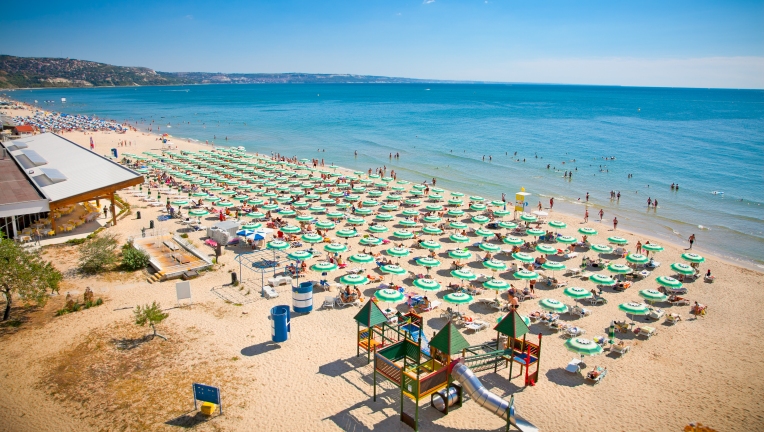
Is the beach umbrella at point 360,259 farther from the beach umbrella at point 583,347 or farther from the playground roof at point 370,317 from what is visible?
the beach umbrella at point 583,347

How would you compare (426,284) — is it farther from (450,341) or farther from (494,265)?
(450,341)

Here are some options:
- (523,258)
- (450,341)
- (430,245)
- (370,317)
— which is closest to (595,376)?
(450,341)

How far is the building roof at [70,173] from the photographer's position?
25.5m

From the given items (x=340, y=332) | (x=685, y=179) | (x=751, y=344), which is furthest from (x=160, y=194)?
(x=685, y=179)

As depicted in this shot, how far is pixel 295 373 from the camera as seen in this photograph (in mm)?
14047

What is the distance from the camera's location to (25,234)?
2459 cm

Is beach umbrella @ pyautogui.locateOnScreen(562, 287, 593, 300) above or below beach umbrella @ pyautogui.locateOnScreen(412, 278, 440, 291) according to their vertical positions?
below

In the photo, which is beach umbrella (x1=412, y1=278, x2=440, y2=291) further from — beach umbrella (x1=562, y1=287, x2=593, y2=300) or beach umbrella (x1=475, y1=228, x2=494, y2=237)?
beach umbrella (x1=475, y1=228, x2=494, y2=237)

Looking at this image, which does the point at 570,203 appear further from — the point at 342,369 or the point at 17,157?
the point at 17,157

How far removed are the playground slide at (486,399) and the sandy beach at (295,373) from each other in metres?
0.79

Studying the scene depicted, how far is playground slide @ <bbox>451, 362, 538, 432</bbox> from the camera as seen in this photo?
11.5 meters

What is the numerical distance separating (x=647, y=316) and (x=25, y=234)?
97.2 feet

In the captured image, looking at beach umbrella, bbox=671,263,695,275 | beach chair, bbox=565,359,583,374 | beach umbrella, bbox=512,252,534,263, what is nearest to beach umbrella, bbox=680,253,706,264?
beach umbrella, bbox=671,263,695,275

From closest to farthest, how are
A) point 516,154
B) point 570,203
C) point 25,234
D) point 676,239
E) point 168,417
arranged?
point 168,417
point 25,234
point 676,239
point 570,203
point 516,154
